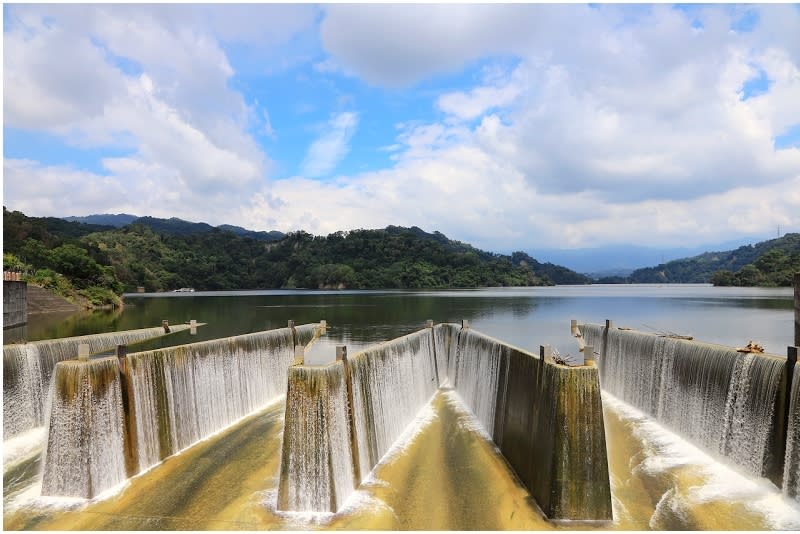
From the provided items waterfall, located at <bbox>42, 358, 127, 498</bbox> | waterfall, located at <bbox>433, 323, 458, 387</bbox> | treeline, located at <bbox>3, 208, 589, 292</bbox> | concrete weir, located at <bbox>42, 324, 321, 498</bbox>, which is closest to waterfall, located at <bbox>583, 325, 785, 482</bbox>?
waterfall, located at <bbox>433, 323, 458, 387</bbox>

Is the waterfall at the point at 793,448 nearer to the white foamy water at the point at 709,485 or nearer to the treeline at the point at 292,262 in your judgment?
the white foamy water at the point at 709,485

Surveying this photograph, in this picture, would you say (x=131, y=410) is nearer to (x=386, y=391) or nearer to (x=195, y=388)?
(x=195, y=388)

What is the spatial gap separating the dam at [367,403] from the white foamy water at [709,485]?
0.93 m

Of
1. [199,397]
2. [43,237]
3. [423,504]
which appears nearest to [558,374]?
[423,504]

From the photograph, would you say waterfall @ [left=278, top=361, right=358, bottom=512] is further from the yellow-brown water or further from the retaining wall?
the retaining wall

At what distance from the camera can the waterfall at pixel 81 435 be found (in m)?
10.8

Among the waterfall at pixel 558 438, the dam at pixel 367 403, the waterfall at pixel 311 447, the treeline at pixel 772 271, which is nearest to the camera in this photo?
the waterfall at pixel 558 438

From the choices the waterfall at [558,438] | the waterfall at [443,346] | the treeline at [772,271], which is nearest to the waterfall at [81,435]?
the waterfall at [558,438]

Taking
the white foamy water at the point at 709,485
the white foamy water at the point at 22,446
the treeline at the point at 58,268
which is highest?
the treeline at the point at 58,268

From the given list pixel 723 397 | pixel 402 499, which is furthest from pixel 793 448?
pixel 402 499

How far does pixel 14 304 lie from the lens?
36.6 meters

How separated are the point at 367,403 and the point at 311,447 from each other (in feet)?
8.94

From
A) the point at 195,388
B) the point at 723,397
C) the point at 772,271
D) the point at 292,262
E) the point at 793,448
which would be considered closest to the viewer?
the point at 793,448

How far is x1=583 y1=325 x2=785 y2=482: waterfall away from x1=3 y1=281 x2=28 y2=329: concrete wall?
3876cm
